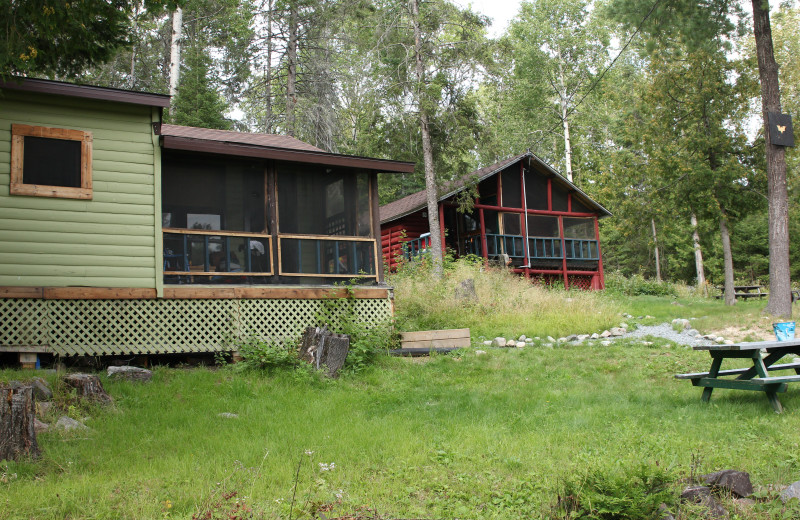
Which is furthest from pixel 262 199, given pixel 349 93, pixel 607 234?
pixel 607 234

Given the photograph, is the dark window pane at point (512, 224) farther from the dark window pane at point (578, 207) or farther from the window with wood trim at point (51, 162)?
the window with wood trim at point (51, 162)

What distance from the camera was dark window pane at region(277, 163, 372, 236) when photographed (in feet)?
37.9

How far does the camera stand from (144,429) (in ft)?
19.4

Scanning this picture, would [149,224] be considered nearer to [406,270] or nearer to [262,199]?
[262,199]

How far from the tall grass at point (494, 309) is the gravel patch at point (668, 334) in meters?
0.62

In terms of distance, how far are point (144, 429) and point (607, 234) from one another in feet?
122

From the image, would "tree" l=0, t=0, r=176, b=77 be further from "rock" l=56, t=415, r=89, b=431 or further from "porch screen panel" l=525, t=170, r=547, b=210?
"porch screen panel" l=525, t=170, r=547, b=210

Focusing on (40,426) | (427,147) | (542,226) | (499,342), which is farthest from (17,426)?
(542,226)

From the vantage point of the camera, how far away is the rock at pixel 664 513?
146 inches

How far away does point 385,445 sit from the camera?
5379 mm

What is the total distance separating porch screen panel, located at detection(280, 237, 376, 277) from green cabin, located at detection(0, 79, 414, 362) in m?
0.03

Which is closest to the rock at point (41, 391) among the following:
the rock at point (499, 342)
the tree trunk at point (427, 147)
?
the rock at point (499, 342)

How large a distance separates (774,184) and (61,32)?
562 inches

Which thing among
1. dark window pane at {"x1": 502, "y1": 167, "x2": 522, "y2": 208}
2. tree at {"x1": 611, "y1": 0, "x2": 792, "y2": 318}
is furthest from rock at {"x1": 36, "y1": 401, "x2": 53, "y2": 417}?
dark window pane at {"x1": 502, "y1": 167, "x2": 522, "y2": 208}
